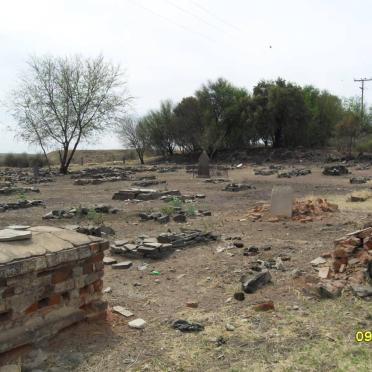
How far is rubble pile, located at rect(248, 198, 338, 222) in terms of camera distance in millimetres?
11117

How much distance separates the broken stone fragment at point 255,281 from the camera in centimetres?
573

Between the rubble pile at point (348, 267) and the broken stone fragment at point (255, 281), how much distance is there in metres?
0.70

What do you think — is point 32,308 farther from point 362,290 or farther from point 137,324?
point 362,290

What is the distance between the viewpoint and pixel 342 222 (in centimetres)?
1050

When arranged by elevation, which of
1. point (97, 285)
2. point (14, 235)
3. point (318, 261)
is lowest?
point (318, 261)

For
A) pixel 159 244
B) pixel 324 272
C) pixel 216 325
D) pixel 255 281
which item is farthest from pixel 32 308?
pixel 159 244

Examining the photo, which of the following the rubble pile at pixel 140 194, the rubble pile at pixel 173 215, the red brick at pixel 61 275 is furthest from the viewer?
the rubble pile at pixel 140 194

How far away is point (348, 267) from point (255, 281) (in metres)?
1.30

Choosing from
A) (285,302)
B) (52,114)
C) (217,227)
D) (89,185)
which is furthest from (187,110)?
(285,302)

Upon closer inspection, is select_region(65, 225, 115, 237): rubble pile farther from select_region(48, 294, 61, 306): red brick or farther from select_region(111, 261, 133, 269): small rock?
select_region(48, 294, 61, 306): red brick

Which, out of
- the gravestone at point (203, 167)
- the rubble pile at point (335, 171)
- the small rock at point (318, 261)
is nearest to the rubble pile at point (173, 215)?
the small rock at point (318, 261)

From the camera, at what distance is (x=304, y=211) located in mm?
11609

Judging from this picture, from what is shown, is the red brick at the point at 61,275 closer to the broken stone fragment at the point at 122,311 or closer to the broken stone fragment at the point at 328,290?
the broken stone fragment at the point at 122,311

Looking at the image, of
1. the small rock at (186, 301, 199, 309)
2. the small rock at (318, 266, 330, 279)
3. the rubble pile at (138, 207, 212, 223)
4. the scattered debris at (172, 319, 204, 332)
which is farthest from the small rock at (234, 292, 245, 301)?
the rubble pile at (138, 207, 212, 223)
